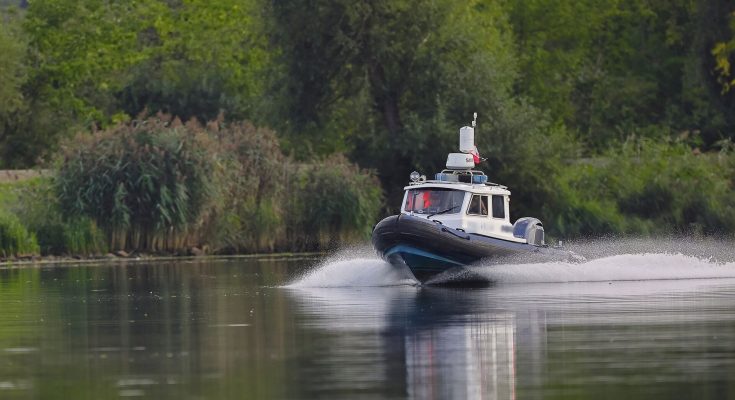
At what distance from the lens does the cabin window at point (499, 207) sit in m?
39.3

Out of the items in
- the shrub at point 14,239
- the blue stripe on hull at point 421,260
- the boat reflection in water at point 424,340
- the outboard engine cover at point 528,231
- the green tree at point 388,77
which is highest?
the green tree at point 388,77

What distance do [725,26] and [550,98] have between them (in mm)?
18674

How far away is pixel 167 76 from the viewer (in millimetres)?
87375

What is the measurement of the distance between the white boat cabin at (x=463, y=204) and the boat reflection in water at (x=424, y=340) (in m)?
3.63

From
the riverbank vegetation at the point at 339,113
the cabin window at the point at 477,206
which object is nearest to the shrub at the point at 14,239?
the riverbank vegetation at the point at 339,113

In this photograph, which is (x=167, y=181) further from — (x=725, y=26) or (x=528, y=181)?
(x=725, y=26)

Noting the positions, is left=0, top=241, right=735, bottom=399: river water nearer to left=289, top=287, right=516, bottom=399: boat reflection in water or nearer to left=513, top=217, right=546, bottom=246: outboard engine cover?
left=289, top=287, right=516, bottom=399: boat reflection in water

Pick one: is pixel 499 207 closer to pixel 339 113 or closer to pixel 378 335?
pixel 378 335

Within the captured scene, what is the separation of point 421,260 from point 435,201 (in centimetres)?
154

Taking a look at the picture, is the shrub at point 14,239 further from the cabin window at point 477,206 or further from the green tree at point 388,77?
the cabin window at point 477,206

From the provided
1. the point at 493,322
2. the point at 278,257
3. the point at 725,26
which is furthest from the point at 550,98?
the point at 493,322

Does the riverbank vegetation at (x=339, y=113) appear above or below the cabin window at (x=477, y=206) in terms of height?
above

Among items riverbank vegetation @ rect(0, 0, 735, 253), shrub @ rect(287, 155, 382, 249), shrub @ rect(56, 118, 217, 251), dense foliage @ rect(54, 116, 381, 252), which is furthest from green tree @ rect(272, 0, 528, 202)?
shrub @ rect(56, 118, 217, 251)

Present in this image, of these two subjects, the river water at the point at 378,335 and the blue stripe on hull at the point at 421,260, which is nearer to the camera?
the river water at the point at 378,335
